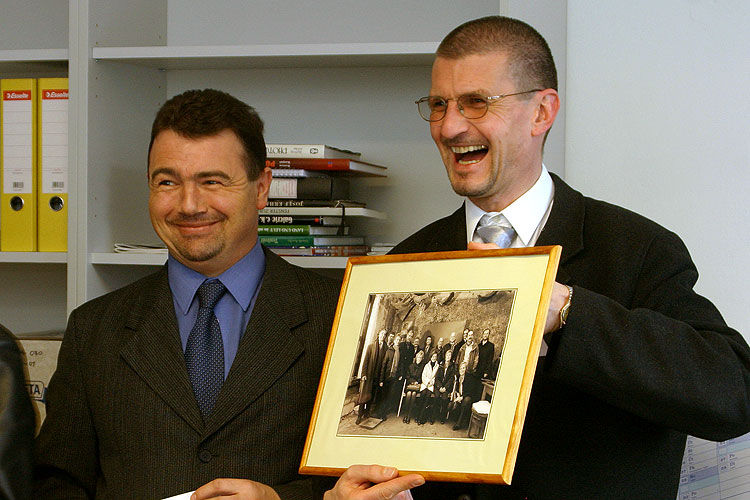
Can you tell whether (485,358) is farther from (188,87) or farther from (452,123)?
(188,87)

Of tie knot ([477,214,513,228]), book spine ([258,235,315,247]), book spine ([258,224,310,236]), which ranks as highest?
tie knot ([477,214,513,228])

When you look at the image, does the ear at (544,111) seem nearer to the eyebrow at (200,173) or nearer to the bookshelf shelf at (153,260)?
the eyebrow at (200,173)

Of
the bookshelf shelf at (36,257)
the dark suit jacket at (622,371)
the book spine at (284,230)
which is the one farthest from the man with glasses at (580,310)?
the bookshelf shelf at (36,257)

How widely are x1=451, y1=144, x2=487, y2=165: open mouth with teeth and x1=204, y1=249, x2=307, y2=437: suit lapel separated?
1.49 feet

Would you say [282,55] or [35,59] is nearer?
[282,55]

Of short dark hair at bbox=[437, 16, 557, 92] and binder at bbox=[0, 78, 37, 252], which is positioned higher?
short dark hair at bbox=[437, 16, 557, 92]

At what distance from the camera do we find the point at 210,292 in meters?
1.58

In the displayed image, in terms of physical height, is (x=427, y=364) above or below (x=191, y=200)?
below

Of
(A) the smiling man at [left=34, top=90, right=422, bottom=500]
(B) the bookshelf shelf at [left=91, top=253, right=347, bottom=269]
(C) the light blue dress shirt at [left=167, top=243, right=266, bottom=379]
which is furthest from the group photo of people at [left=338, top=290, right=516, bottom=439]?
(B) the bookshelf shelf at [left=91, top=253, right=347, bottom=269]

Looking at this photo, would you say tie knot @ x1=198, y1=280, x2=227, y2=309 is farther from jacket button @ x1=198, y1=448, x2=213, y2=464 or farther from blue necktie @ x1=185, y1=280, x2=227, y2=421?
jacket button @ x1=198, y1=448, x2=213, y2=464

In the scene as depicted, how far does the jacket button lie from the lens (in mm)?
1435

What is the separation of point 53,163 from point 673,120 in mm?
1469

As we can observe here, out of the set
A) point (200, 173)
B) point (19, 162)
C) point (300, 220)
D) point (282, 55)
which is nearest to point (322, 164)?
point (300, 220)

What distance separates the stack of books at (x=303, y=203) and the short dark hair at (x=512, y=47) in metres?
0.77
